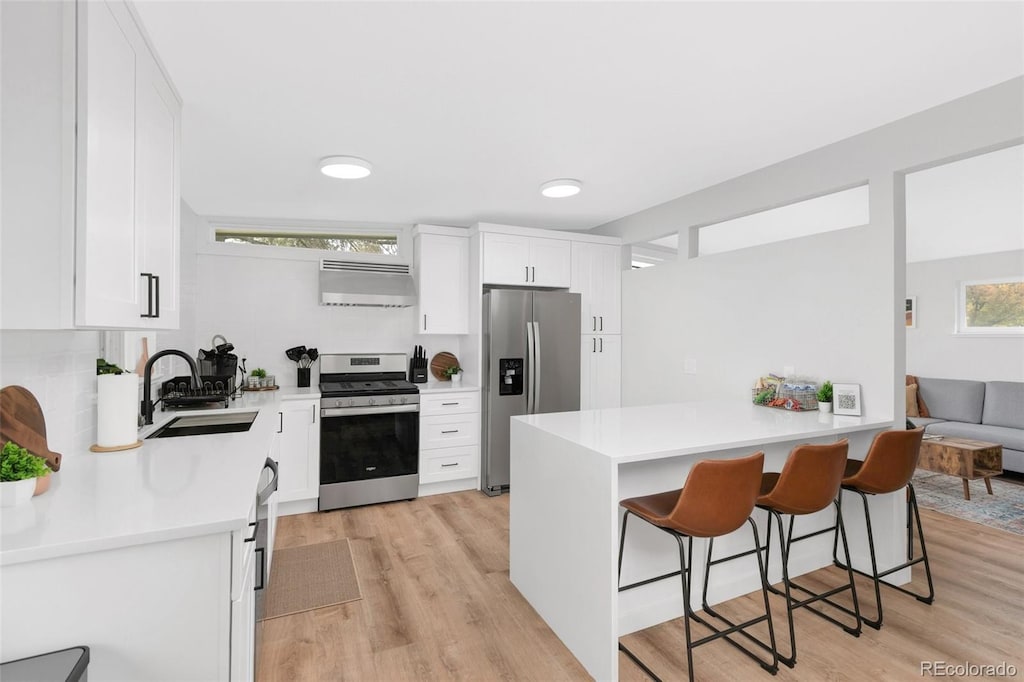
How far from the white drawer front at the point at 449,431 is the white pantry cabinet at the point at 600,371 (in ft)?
3.51

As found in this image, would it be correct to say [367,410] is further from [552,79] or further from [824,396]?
[824,396]

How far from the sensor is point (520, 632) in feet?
7.48

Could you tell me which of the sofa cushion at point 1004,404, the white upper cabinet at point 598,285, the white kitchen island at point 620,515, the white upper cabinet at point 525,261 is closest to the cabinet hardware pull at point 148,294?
the white kitchen island at point 620,515

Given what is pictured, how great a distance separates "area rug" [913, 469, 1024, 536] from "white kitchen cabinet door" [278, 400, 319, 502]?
4766mm

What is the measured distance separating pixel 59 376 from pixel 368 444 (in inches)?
92.9

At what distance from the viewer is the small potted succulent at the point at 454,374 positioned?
4641 millimetres

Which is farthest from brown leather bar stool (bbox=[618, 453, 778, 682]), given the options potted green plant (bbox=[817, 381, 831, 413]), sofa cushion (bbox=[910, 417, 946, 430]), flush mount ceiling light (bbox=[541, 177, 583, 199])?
sofa cushion (bbox=[910, 417, 946, 430])

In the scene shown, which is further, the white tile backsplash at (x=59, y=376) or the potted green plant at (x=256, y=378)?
the potted green plant at (x=256, y=378)

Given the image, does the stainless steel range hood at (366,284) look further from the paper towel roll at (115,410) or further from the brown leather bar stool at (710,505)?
the brown leather bar stool at (710,505)

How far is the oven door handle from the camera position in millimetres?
3811

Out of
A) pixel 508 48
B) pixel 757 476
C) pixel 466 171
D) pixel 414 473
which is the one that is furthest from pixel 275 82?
pixel 414 473

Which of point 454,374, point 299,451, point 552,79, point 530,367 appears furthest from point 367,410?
point 552,79

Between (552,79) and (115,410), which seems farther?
(552,79)

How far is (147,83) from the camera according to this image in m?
1.74
